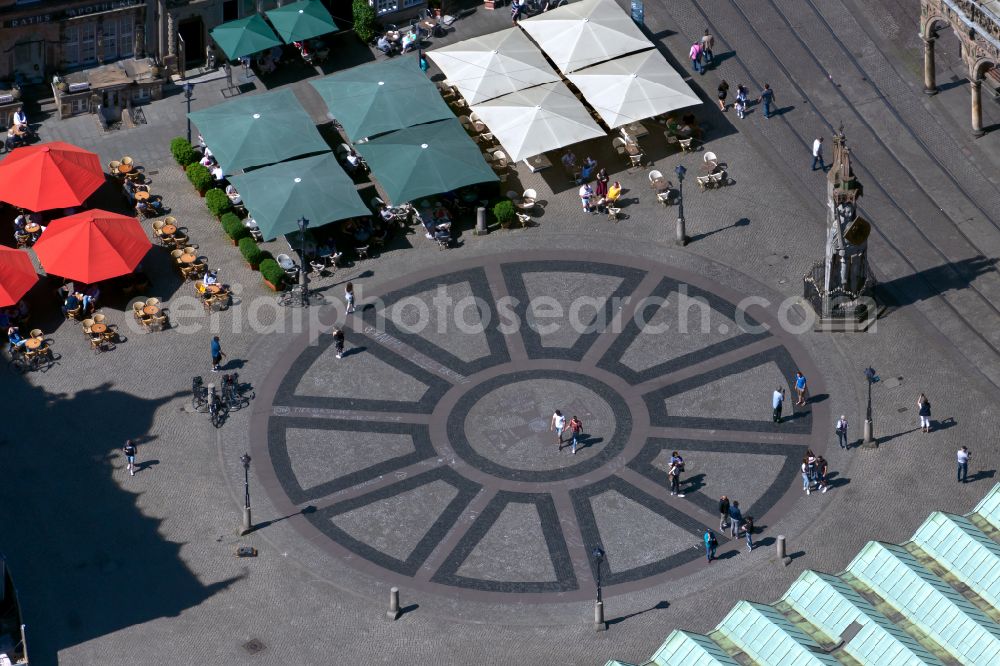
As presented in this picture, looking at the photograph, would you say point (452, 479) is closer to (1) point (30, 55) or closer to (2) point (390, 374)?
(2) point (390, 374)

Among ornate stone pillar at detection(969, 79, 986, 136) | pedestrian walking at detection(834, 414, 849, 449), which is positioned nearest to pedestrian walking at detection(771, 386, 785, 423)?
pedestrian walking at detection(834, 414, 849, 449)

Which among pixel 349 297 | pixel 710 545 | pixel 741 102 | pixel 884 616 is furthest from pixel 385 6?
pixel 884 616

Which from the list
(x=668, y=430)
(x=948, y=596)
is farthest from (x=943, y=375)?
(x=948, y=596)

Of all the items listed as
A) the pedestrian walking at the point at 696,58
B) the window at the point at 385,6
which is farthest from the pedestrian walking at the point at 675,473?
the window at the point at 385,6

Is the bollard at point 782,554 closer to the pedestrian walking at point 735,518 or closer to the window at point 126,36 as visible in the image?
the pedestrian walking at point 735,518

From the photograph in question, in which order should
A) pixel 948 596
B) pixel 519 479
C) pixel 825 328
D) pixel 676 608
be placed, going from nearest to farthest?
pixel 948 596 → pixel 676 608 → pixel 519 479 → pixel 825 328

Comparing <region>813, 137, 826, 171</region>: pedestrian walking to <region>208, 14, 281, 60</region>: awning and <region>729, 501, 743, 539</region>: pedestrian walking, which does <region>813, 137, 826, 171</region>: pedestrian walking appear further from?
<region>208, 14, 281, 60</region>: awning

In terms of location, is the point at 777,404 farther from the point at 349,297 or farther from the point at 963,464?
the point at 349,297
